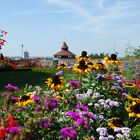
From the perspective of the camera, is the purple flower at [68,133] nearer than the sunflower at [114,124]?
Yes

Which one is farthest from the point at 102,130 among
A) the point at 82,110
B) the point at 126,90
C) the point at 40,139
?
the point at 126,90

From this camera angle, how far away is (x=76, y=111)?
6262 mm

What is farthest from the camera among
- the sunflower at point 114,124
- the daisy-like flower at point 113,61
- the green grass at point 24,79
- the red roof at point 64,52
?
the red roof at point 64,52

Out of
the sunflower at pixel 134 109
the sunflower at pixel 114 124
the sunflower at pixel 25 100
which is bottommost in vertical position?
the sunflower at pixel 114 124

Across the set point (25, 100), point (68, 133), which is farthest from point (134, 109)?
point (68, 133)

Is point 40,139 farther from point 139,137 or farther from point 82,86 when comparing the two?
point 82,86

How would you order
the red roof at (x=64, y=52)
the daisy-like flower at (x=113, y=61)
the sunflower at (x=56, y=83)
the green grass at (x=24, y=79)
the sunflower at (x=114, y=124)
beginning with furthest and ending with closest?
the red roof at (x=64, y=52)
the green grass at (x=24, y=79)
the daisy-like flower at (x=113, y=61)
the sunflower at (x=56, y=83)
the sunflower at (x=114, y=124)

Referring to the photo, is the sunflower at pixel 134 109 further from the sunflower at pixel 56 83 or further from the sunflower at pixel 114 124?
the sunflower at pixel 56 83

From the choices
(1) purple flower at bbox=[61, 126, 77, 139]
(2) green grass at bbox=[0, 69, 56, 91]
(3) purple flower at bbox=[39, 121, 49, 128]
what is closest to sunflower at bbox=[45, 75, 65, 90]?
(3) purple flower at bbox=[39, 121, 49, 128]

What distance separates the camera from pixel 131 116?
692 centimetres

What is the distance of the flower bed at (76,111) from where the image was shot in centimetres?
483

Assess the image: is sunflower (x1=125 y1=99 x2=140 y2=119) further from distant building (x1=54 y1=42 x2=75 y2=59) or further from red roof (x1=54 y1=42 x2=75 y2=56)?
red roof (x1=54 y1=42 x2=75 y2=56)

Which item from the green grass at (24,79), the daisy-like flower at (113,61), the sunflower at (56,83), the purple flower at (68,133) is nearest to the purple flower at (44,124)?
the purple flower at (68,133)

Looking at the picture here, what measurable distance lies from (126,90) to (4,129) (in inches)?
194
